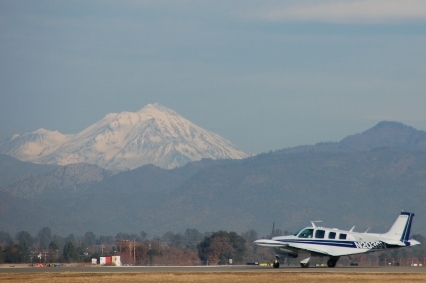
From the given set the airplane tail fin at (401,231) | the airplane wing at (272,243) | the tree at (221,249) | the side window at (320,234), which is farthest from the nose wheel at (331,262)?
the tree at (221,249)

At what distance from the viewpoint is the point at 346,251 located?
59.0 meters

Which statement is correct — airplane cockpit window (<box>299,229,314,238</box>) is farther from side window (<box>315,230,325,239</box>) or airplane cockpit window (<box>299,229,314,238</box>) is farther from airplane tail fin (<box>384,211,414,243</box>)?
airplane tail fin (<box>384,211,414,243</box>)

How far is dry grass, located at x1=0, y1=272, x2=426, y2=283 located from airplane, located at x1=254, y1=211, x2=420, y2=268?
7257 mm

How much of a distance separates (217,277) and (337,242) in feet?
42.6

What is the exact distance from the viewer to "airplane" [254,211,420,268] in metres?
58.8

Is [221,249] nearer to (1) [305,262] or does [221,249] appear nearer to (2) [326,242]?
(1) [305,262]

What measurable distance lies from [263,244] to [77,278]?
1476cm

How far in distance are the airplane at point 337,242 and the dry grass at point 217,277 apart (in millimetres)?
7257

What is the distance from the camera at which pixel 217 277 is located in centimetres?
4888

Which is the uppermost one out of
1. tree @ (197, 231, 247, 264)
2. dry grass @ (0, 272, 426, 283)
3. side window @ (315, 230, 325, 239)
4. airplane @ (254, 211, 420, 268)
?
tree @ (197, 231, 247, 264)

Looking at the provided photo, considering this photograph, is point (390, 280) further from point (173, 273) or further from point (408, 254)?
point (408, 254)

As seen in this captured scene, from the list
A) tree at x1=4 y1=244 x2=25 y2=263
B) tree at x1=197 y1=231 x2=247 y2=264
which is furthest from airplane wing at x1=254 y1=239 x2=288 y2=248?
tree at x1=4 y1=244 x2=25 y2=263

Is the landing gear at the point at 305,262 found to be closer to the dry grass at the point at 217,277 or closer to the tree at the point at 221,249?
the dry grass at the point at 217,277

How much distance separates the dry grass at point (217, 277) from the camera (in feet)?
154
